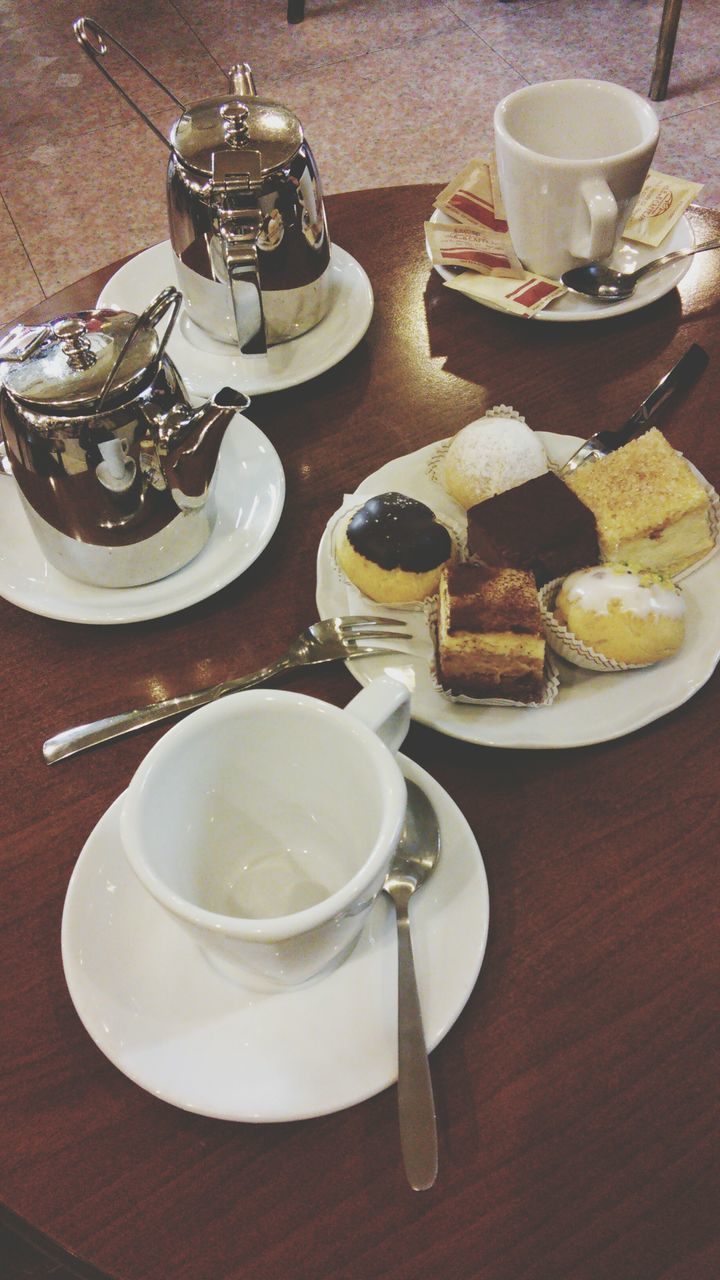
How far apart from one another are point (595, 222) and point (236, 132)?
0.32m

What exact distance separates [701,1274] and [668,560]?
1.46ft

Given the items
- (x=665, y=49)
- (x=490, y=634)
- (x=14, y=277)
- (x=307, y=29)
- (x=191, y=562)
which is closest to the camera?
(x=490, y=634)

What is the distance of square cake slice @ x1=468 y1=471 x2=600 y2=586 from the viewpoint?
679 millimetres

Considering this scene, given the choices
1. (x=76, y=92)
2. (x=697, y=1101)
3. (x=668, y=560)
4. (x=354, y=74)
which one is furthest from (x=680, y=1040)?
(x=76, y=92)

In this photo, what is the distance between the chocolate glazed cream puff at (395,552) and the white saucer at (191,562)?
0.09 metres

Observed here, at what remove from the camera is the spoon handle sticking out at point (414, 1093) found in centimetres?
46

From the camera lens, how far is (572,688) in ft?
2.17

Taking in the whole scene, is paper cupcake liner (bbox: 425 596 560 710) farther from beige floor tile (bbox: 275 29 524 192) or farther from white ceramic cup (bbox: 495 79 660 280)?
beige floor tile (bbox: 275 29 524 192)

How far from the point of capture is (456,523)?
0.75 meters

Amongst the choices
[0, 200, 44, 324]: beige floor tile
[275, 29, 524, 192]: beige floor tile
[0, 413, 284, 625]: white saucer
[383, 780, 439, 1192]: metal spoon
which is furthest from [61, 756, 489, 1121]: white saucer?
[275, 29, 524, 192]: beige floor tile

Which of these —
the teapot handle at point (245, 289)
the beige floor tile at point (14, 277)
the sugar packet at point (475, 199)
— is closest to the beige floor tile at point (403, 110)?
the beige floor tile at point (14, 277)

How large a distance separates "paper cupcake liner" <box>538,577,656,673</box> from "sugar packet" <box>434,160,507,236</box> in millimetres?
482

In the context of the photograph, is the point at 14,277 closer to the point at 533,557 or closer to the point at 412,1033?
the point at 533,557

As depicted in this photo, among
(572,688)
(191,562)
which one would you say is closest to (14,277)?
(191,562)
